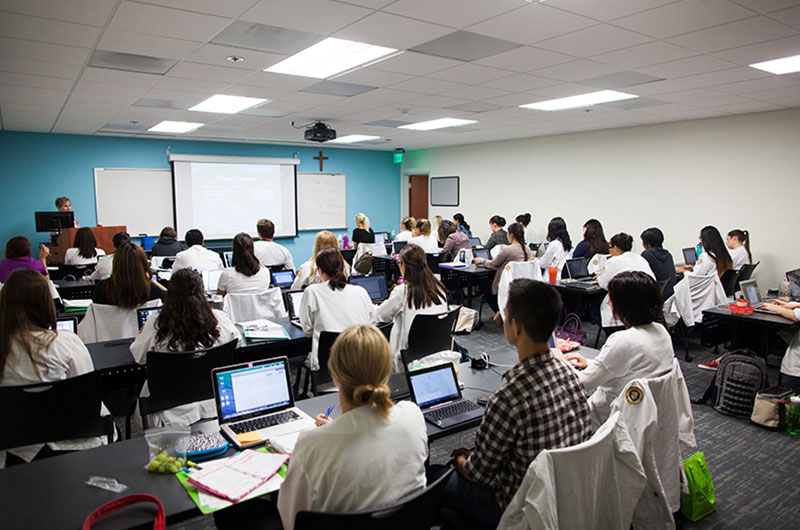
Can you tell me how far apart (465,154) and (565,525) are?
9.67 meters

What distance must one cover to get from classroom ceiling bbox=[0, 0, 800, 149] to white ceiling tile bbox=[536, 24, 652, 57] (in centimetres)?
1

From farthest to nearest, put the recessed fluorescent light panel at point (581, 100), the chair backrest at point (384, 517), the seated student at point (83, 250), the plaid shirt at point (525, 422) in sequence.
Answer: the seated student at point (83, 250) < the recessed fluorescent light panel at point (581, 100) < the plaid shirt at point (525, 422) < the chair backrest at point (384, 517)

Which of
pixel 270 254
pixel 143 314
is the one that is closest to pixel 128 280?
pixel 143 314

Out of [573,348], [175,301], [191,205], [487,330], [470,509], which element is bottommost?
[487,330]

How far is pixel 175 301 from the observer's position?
2578 millimetres

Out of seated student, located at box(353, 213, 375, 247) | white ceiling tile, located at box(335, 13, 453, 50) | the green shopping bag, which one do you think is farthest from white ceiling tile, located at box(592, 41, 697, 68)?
seated student, located at box(353, 213, 375, 247)

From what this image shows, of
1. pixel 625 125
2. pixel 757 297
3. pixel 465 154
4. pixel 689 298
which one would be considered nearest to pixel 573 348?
pixel 757 297

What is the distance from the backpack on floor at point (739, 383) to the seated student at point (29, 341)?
4.42 meters

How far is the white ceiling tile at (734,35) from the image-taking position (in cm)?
313

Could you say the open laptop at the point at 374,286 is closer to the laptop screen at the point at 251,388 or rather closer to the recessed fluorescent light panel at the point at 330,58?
the recessed fluorescent light panel at the point at 330,58


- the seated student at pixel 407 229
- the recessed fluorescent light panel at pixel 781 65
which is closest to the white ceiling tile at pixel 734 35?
the recessed fluorescent light panel at pixel 781 65

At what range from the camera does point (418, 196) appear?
12586 millimetres

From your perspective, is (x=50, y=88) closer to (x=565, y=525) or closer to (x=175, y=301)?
(x=175, y=301)

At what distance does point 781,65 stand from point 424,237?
197 inches
